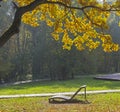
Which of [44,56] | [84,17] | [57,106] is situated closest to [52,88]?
[57,106]

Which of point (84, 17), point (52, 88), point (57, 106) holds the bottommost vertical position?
point (57, 106)

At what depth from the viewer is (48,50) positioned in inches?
2131

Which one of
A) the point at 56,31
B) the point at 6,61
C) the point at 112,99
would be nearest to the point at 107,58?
the point at 6,61

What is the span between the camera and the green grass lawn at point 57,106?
52.5 feet

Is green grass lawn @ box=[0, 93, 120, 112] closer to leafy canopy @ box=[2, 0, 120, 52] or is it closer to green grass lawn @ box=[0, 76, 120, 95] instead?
leafy canopy @ box=[2, 0, 120, 52]

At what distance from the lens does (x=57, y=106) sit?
17.6 meters

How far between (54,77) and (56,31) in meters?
41.9

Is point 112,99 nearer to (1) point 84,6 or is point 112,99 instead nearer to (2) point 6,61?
(1) point 84,6

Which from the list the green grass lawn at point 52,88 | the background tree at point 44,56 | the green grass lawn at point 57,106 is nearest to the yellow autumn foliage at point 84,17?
the green grass lawn at point 57,106

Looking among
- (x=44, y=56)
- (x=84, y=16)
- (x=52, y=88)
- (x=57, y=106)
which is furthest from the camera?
(x=44, y=56)

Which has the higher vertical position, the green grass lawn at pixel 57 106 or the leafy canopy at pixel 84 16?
the leafy canopy at pixel 84 16

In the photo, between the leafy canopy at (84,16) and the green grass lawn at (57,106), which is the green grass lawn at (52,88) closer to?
the green grass lawn at (57,106)

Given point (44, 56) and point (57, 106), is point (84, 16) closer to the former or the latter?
point (57, 106)

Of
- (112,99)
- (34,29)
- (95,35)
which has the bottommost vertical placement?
(112,99)
